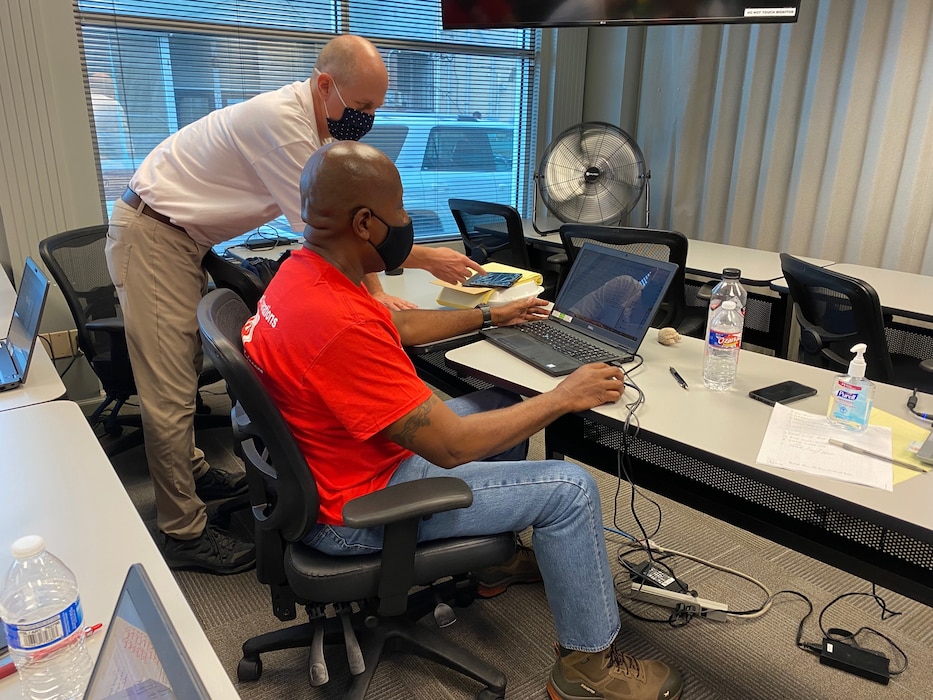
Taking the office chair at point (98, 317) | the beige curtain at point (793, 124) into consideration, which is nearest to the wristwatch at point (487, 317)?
the office chair at point (98, 317)

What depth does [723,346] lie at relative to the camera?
1508 millimetres

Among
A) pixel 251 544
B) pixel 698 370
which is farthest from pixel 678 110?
pixel 251 544

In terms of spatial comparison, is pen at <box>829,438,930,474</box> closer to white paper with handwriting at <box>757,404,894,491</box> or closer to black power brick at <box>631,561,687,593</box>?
white paper with handwriting at <box>757,404,894,491</box>

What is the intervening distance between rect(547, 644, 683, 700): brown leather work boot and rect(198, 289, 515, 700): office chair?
145 millimetres

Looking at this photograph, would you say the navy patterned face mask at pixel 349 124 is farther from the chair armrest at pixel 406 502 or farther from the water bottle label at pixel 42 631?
the water bottle label at pixel 42 631

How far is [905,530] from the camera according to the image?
1033mm

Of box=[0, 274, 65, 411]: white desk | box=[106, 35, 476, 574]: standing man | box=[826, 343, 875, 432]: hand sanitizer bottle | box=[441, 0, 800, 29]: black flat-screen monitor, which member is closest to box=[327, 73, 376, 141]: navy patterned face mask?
box=[106, 35, 476, 574]: standing man

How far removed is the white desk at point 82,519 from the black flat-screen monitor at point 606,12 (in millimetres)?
2787

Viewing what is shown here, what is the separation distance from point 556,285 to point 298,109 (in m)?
1.76

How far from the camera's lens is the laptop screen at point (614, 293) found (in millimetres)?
1599

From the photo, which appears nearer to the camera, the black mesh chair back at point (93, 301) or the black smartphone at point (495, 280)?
the black smartphone at point (495, 280)

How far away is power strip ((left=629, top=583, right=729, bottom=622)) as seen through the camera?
187cm

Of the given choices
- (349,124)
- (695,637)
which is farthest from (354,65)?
(695,637)

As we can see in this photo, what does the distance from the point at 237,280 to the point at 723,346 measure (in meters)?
1.24
